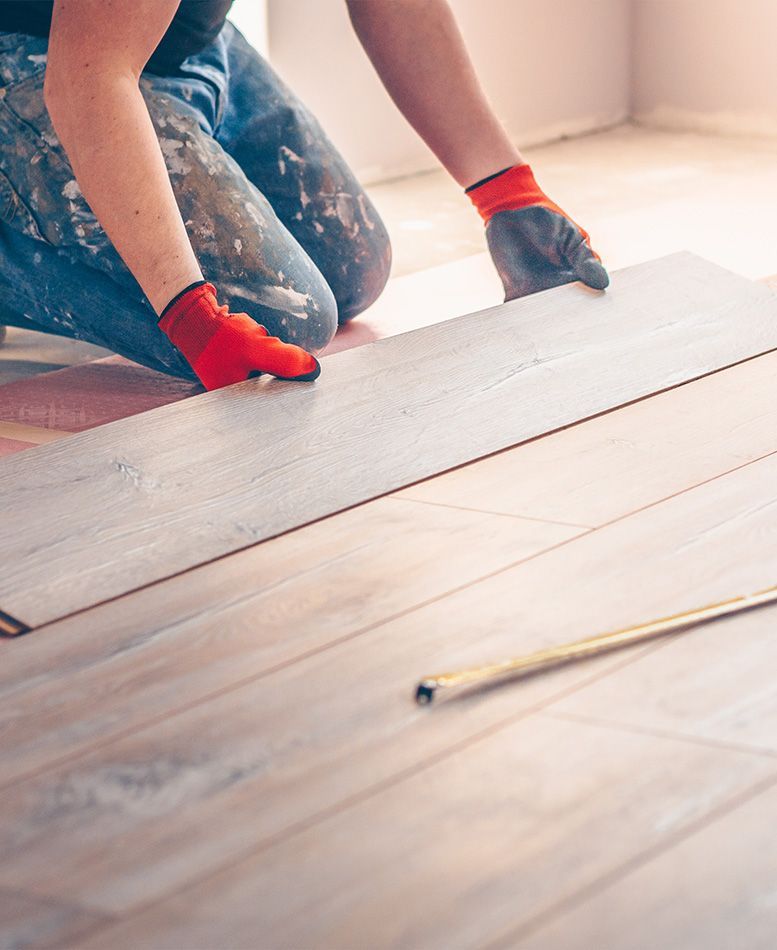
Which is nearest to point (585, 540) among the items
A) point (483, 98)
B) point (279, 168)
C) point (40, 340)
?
point (483, 98)

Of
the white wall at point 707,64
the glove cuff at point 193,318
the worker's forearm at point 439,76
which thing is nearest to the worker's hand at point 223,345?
the glove cuff at point 193,318

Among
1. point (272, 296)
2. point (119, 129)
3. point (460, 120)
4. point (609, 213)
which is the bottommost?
point (609, 213)

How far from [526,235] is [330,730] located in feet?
4.57

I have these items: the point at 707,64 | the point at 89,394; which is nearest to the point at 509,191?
the point at 89,394

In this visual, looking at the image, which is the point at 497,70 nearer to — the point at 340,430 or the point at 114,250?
the point at 114,250

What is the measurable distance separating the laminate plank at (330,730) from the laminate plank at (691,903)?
81 mm

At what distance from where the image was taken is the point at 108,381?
7.64 ft

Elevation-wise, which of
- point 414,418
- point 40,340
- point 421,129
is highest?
point 421,129

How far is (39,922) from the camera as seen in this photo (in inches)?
32.7

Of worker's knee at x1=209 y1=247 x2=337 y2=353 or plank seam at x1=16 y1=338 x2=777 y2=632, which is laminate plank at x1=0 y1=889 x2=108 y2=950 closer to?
plank seam at x1=16 y1=338 x2=777 y2=632

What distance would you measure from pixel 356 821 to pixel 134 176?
3.88 feet

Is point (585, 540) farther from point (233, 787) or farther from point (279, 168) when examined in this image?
point (279, 168)

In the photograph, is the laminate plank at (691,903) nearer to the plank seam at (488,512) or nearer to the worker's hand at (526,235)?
the plank seam at (488,512)

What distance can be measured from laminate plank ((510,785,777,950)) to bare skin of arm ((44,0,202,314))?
1.23 metres
